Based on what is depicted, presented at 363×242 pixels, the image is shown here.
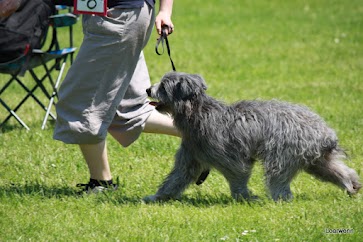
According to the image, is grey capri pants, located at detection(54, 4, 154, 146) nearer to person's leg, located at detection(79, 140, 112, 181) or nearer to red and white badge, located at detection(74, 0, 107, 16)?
red and white badge, located at detection(74, 0, 107, 16)

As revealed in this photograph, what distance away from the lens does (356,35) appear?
13.5m

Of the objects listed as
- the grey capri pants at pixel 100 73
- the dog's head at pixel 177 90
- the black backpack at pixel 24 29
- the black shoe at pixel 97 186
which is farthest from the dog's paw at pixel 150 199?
the black backpack at pixel 24 29

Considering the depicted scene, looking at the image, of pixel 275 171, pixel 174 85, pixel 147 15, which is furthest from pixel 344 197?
pixel 147 15

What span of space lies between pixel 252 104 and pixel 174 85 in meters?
0.59

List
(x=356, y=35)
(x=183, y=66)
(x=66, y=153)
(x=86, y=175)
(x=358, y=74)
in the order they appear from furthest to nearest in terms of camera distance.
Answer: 1. (x=356, y=35)
2. (x=183, y=66)
3. (x=358, y=74)
4. (x=66, y=153)
5. (x=86, y=175)

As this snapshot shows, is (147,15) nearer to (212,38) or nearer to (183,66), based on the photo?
(183,66)

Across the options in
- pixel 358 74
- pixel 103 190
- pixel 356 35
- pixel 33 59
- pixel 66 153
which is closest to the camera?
pixel 103 190

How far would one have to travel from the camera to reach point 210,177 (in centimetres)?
621

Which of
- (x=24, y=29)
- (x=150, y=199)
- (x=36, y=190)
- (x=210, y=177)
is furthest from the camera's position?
(x=24, y=29)

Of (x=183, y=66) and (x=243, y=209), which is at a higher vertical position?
(x=243, y=209)

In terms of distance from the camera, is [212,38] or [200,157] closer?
[200,157]

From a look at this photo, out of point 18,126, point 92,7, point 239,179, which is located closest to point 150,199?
point 239,179

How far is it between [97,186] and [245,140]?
4.00 feet

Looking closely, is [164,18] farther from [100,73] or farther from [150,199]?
[150,199]
